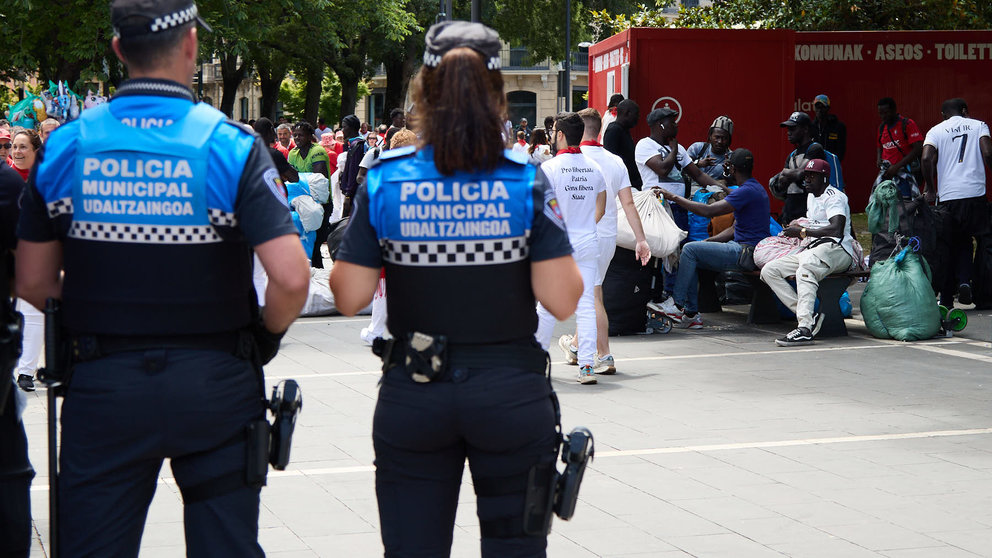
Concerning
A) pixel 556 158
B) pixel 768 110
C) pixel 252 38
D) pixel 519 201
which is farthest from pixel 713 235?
pixel 252 38

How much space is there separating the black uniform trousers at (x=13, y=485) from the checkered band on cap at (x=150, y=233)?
71 centimetres

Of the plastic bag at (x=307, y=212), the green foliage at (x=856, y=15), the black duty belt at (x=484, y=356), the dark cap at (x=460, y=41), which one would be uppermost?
the green foliage at (x=856, y=15)

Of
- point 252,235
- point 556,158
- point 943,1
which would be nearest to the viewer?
point 252,235

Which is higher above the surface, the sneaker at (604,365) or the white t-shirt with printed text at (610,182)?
the white t-shirt with printed text at (610,182)

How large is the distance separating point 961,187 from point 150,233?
1029cm

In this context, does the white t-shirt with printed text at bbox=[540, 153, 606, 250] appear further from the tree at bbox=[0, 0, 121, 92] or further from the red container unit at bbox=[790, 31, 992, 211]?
the tree at bbox=[0, 0, 121, 92]

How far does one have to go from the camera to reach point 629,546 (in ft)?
15.9

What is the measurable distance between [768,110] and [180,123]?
11770 mm

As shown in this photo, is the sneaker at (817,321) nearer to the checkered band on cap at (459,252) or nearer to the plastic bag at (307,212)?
the plastic bag at (307,212)

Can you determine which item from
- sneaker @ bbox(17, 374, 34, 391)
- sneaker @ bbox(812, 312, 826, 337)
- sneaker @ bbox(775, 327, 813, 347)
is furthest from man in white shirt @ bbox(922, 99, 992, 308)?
sneaker @ bbox(17, 374, 34, 391)

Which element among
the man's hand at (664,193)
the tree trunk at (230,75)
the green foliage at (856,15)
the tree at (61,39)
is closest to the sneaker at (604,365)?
the man's hand at (664,193)

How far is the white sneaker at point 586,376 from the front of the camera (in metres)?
8.33

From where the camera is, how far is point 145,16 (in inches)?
119

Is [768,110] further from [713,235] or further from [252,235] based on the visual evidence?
[252,235]
